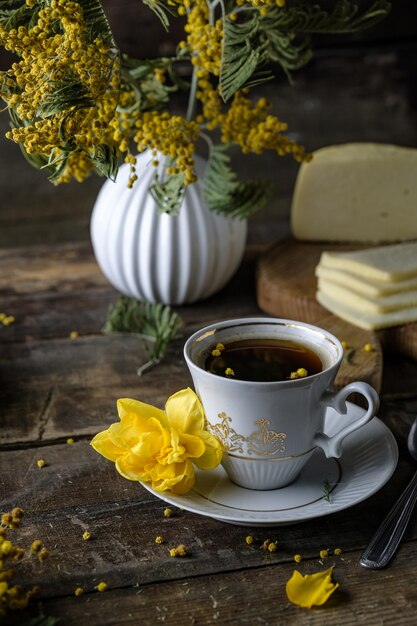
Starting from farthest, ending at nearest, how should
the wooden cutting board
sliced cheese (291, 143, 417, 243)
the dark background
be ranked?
the dark background, sliced cheese (291, 143, 417, 243), the wooden cutting board

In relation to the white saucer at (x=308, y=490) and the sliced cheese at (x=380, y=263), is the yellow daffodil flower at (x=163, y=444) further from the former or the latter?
the sliced cheese at (x=380, y=263)

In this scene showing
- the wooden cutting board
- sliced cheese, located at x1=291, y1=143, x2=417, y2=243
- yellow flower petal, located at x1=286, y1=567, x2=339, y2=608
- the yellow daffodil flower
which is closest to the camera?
yellow flower petal, located at x1=286, y1=567, x2=339, y2=608

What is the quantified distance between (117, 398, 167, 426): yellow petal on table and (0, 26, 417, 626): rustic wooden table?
0.10 metres

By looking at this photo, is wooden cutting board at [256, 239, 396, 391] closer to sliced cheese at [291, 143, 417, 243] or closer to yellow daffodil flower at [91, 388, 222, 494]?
sliced cheese at [291, 143, 417, 243]

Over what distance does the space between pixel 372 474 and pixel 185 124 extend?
576 mm

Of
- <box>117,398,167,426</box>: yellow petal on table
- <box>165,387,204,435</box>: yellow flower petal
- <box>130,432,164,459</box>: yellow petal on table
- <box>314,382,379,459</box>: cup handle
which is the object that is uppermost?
<box>314,382,379,459</box>: cup handle

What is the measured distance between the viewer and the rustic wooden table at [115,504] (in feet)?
2.38

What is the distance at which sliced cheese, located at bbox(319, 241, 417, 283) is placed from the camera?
129cm

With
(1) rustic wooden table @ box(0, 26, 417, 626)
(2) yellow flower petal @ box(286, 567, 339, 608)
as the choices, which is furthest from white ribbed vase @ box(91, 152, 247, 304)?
(2) yellow flower petal @ box(286, 567, 339, 608)

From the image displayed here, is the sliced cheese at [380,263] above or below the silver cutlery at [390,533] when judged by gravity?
above

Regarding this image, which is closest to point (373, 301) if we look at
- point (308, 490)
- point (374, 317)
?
point (374, 317)

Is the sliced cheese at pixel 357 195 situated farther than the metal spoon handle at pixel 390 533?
Yes

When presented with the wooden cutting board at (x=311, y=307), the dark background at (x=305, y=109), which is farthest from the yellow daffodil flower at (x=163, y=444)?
the dark background at (x=305, y=109)

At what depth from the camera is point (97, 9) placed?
939 millimetres
